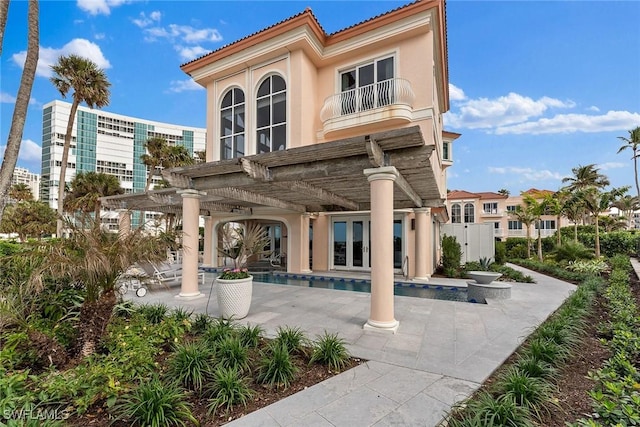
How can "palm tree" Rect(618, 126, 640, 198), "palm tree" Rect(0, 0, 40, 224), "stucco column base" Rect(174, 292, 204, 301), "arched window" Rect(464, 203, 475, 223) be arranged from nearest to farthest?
1. "palm tree" Rect(0, 0, 40, 224)
2. "stucco column base" Rect(174, 292, 204, 301)
3. "palm tree" Rect(618, 126, 640, 198)
4. "arched window" Rect(464, 203, 475, 223)

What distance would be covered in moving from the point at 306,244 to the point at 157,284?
9497 millimetres

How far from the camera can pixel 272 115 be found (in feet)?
41.5

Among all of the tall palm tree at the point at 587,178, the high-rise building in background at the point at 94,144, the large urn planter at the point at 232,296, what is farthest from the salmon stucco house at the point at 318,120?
the high-rise building in background at the point at 94,144

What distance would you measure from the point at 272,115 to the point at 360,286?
7972mm

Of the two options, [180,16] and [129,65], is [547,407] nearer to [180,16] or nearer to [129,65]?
[180,16]

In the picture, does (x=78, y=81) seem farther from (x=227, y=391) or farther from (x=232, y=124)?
(x=227, y=391)

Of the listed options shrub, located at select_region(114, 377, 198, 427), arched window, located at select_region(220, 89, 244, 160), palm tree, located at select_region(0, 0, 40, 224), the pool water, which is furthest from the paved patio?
arched window, located at select_region(220, 89, 244, 160)

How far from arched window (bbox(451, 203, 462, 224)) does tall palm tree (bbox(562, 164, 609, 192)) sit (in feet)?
30.9

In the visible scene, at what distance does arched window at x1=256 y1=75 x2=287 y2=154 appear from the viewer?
1240 cm

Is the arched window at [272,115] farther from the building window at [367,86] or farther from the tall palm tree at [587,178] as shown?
the tall palm tree at [587,178]

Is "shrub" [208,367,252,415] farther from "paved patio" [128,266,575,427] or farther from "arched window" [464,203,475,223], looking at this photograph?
"arched window" [464,203,475,223]

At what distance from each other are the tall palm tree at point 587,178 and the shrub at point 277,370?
33263mm

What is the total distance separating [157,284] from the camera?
14.7 feet

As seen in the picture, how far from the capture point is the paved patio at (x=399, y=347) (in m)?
2.96
